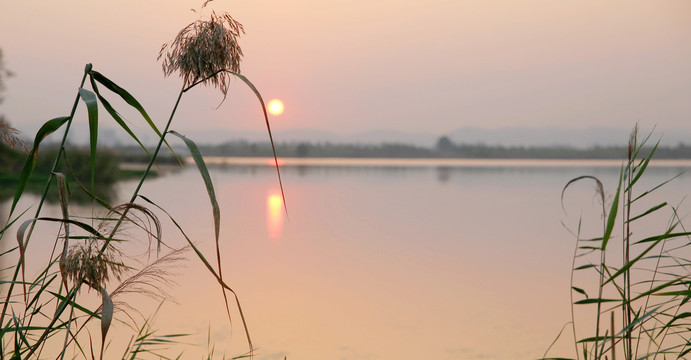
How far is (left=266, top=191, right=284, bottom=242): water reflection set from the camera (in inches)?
277

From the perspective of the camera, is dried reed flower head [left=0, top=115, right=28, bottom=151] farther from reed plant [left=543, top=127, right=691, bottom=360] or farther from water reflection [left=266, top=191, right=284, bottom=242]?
water reflection [left=266, top=191, right=284, bottom=242]

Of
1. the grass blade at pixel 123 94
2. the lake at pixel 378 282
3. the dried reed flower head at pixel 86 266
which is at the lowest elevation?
the lake at pixel 378 282

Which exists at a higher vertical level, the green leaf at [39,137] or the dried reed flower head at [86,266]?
the green leaf at [39,137]

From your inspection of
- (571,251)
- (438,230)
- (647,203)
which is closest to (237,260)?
(438,230)

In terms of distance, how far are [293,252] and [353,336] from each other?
2624 mm

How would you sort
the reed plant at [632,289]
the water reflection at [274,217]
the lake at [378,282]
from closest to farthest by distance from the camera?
the reed plant at [632,289], the lake at [378,282], the water reflection at [274,217]

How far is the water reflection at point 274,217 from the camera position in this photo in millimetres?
7027

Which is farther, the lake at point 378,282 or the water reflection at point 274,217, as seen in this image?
the water reflection at point 274,217

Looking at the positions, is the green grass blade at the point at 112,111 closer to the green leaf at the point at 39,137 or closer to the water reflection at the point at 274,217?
the green leaf at the point at 39,137

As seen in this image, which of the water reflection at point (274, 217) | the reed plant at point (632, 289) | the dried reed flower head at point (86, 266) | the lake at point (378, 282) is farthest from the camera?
the water reflection at point (274, 217)

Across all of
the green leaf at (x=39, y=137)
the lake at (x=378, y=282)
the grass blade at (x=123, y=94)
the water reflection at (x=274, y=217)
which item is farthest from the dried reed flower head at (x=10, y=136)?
the water reflection at (x=274, y=217)

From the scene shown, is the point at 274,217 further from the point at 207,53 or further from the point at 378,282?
the point at 207,53

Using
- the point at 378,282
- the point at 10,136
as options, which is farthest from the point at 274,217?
the point at 10,136

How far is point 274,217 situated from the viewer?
8.71 metres
